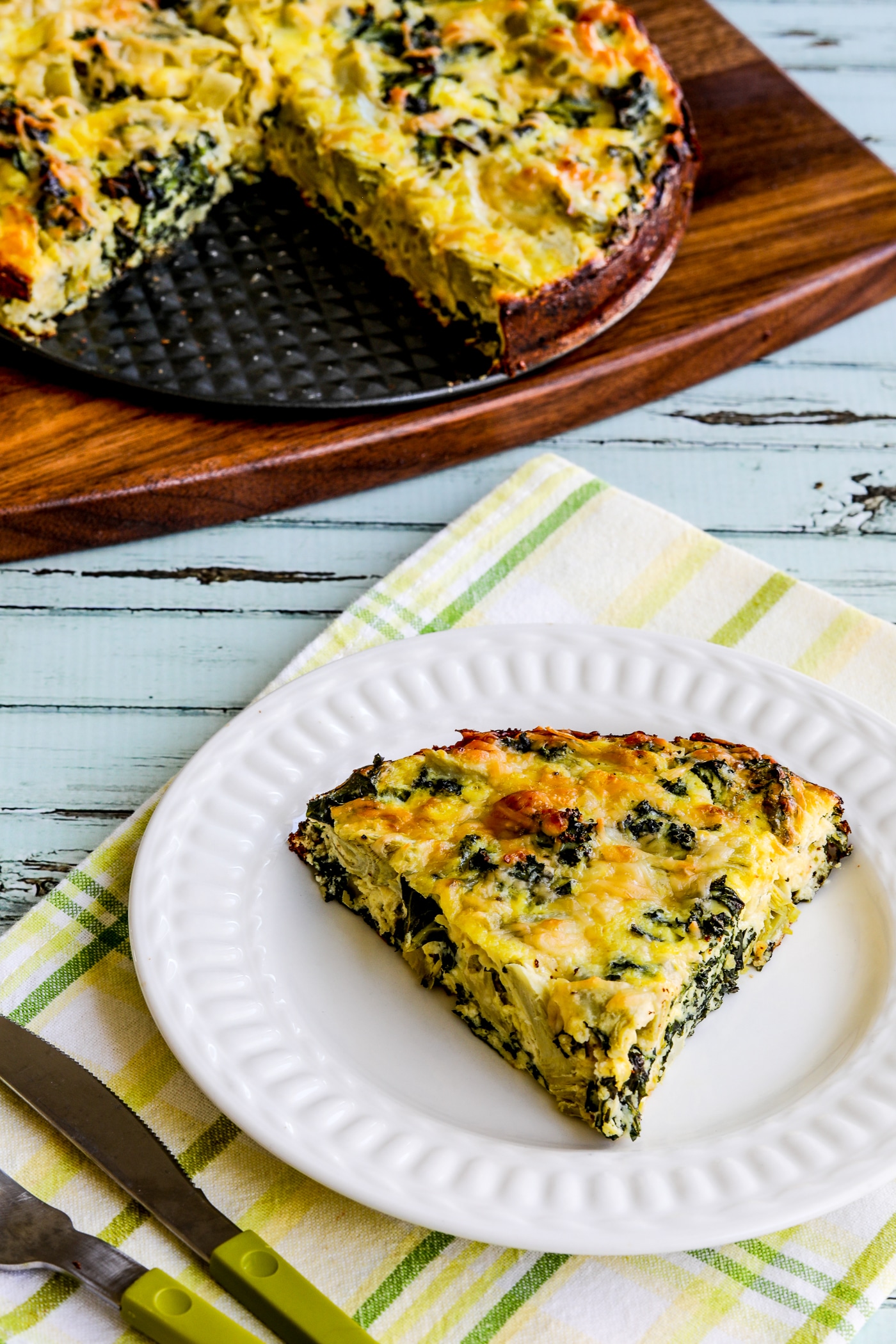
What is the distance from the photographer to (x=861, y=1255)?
7.79 ft

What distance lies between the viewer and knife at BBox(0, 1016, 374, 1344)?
85.0 inches

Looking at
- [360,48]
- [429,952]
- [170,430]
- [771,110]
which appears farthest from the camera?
[771,110]

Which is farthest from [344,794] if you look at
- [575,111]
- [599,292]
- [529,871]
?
[575,111]

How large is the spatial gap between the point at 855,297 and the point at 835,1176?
10.4ft

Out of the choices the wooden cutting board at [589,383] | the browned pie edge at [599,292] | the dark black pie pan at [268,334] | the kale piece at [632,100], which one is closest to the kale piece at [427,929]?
the wooden cutting board at [589,383]

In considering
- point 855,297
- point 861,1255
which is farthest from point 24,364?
point 861,1255

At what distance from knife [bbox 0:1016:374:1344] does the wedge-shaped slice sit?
1.74 feet

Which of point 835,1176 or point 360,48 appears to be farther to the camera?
point 360,48

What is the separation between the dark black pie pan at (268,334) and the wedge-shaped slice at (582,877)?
5.17ft

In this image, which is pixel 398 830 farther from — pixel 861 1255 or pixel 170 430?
pixel 170 430

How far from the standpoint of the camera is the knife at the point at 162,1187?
2.16m

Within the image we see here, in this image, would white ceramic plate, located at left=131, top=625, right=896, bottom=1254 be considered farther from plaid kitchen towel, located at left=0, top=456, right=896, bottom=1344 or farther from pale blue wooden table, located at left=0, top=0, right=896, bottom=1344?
pale blue wooden table, located at left=0, top=0, right=896, bottom=1344

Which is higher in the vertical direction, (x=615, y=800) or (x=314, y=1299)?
(x=615, y=800)

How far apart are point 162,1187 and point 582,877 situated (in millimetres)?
861
